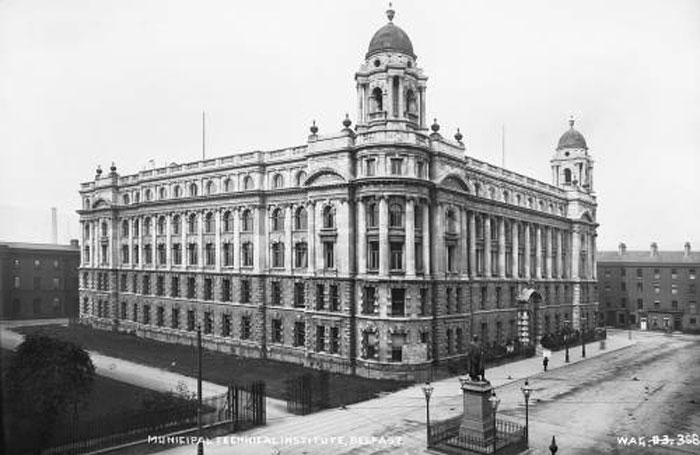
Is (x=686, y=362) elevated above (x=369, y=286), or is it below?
below

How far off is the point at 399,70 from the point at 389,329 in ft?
68.5

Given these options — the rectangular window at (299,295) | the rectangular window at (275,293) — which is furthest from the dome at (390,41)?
the rectangular window at (275,293)

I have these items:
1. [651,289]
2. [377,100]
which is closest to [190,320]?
[377,100]

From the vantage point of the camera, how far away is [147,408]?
28.8 meters

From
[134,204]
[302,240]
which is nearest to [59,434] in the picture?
[302,240]

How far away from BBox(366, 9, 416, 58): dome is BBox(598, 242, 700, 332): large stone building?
204ft

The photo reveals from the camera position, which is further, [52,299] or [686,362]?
[52,299]

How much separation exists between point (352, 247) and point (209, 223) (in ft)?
64.6

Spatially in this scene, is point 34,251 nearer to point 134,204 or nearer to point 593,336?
point 134,204

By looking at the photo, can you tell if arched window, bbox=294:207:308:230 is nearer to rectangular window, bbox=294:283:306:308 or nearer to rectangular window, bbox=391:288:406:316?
rectangular window, bbox=294:283:306:308

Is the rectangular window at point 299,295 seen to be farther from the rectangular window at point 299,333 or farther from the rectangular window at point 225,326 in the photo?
the rectangular window at point 225,326

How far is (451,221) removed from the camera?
169 feet

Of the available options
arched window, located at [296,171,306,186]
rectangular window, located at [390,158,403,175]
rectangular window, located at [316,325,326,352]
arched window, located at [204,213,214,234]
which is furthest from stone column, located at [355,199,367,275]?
arched window, located at [204,213,214,234]

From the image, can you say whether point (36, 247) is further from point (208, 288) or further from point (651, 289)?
point (651, 289)
